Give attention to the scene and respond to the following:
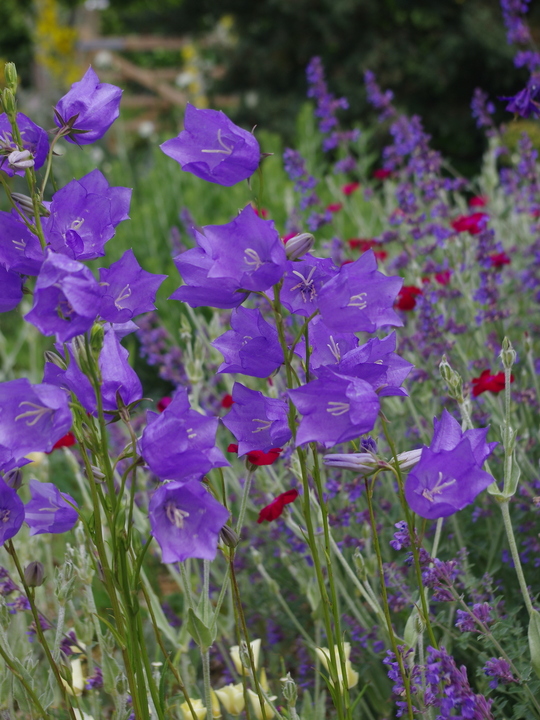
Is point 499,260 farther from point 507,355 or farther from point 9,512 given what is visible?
point 9,512

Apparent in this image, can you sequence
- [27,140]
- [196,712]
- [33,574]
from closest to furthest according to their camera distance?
[27,140] < [33,574] < [196,712]

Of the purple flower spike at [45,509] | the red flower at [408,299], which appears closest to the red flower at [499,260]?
the red flower at [408,299]

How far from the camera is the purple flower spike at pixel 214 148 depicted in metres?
1.02

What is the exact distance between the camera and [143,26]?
1384 cm

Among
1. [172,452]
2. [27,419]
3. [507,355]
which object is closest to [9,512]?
[27,419]

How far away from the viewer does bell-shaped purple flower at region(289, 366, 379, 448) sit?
3.04 ft

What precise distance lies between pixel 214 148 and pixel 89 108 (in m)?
0.24

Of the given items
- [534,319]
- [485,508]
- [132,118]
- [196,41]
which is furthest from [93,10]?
[485,508]

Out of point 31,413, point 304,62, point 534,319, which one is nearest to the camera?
point 31,413

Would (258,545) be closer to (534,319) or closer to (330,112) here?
(534,319)

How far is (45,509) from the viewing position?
3.81ft

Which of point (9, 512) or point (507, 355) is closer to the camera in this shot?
point (9, 512)

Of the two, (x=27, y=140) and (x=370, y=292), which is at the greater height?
(x=27, y=140)

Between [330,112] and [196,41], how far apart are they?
11.5 meters
